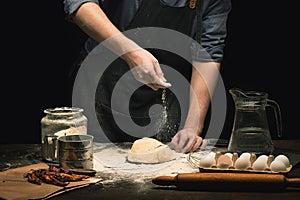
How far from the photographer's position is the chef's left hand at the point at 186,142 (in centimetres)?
279

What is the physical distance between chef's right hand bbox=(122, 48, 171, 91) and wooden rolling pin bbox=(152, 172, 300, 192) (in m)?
0.50

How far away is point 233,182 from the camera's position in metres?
2.26

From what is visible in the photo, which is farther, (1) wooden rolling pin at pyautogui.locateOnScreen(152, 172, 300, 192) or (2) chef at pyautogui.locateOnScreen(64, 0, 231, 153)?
(2) chef at pyautogui.locateOnScreen(64, 0, 231, 153)

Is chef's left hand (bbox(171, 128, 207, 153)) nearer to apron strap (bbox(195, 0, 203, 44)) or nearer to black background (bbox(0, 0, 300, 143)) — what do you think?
apron strap (bbox(195, 0, 203, 44))

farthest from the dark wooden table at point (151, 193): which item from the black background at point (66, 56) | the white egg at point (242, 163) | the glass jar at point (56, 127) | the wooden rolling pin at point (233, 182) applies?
the black background at point (66, 56)

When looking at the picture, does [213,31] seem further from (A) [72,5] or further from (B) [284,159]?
(B) [284,159]

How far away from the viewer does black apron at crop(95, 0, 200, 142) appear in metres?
3.31

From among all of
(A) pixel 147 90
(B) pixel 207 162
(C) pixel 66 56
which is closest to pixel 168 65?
(A) pixel 147 90

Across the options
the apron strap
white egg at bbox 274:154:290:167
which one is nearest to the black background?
the apron strap

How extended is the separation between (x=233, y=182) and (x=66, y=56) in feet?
6.79

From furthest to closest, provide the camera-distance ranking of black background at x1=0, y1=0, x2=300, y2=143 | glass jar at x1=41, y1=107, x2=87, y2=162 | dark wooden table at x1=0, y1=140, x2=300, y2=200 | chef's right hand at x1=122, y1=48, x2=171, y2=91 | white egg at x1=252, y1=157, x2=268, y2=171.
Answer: black background at x1=0, y1=0, x2=300, y2=143 < chef's right hand at x1=122, y1=48, x2=171, y2=91 < glass jar at x1=41, y1=107, x2=87, y2=162 < white egg at x1=252, y1=157, x2=268, y2=171 < dark wooden table at x1=0, y1=140, x2=300, y2=200

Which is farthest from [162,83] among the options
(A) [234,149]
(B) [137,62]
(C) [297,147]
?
(C) [297,147]

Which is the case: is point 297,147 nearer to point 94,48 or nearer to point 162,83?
point 162,83

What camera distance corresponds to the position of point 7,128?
4203 millimetres
